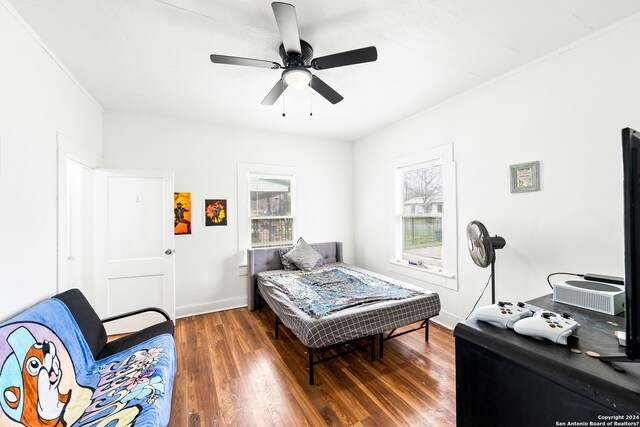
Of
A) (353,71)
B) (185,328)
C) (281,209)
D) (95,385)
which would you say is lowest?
(185,328)

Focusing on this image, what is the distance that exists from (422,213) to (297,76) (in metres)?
2.55

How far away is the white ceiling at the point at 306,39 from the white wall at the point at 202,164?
50cm

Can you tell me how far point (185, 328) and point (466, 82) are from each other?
4.34m

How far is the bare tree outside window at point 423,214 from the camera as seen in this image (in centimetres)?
343

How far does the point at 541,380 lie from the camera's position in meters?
0.88

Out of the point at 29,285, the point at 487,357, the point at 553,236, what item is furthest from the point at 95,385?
the point at 553,236

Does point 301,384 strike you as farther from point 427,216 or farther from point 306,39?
point 306,39

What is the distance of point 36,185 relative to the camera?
6.23ft

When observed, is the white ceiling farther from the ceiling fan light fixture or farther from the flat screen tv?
the flat screen tv

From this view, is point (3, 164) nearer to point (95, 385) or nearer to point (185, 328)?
point (95, 385)

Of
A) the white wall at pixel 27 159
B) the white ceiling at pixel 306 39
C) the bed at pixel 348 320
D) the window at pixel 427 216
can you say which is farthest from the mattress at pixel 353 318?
the white ceiling at pixel 306 39

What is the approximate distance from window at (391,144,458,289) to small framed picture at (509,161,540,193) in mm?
637

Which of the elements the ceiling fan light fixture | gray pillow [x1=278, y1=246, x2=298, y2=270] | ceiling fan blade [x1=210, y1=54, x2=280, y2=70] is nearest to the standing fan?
the ceiling fan light fixture

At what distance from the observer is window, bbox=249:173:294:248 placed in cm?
419
